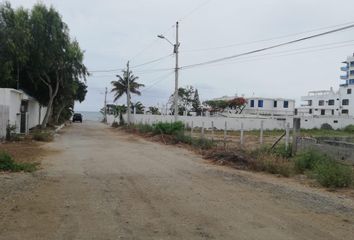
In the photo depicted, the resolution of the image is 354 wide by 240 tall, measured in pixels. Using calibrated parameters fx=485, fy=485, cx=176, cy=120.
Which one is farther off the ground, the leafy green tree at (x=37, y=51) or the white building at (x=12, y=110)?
the leafy green tree at (x=37, y=51)

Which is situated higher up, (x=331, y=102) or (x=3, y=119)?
(x=331, y=102)

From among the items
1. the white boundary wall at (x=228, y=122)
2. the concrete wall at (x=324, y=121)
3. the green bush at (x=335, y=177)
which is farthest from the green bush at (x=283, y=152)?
the concrete wall at (x=324, y=121)

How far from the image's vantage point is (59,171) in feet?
48.8

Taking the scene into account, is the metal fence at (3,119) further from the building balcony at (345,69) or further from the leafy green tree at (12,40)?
the building balcony at (345,69)

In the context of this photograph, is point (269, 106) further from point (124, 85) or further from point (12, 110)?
point (12, 110)

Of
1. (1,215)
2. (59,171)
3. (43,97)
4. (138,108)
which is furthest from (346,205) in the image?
(138,108)

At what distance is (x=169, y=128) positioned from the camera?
34.5m

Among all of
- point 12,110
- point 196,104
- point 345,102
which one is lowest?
point 12,110

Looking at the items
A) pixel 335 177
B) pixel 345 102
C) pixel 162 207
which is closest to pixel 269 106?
pixel 345 102

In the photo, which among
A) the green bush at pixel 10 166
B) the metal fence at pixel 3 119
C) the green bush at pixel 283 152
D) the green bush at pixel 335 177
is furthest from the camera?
the metal fence at pixel 3 119

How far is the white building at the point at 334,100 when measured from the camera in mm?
118000

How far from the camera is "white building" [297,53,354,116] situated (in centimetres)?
11800

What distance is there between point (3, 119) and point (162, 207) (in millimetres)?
19522

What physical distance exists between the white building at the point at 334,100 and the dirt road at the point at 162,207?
10050cm
